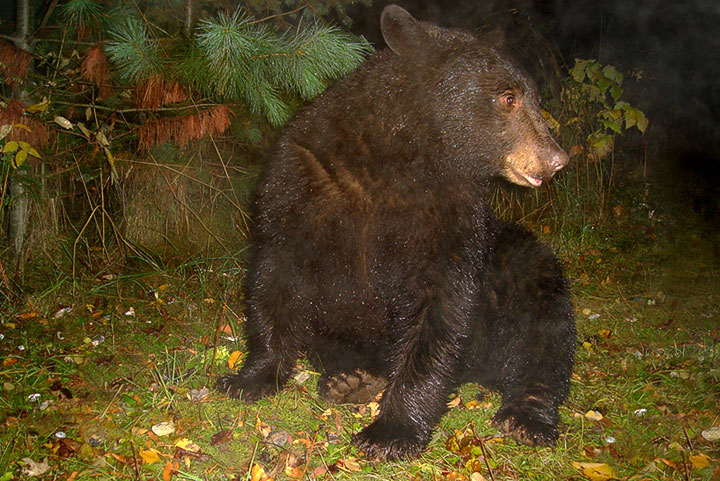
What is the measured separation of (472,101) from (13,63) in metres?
2.92

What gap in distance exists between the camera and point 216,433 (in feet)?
9.15

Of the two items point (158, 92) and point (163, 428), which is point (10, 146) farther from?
point (163, 428)

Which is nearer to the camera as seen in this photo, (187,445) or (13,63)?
(187,445)

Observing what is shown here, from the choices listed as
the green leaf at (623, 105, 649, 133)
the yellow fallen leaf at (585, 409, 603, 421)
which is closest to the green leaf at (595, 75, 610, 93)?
the green leaf at (623, 105, 649, 133)

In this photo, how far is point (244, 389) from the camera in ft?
10.1

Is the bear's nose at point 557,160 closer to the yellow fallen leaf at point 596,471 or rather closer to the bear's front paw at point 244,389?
the yellow fallen leaf at point 596,471

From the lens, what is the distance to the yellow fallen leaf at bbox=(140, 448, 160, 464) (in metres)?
2.54

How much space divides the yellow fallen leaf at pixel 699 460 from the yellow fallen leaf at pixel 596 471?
0.37 m

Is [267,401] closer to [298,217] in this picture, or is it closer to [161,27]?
[298,217]

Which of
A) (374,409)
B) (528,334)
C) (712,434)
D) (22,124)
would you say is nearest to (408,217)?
(528,334)

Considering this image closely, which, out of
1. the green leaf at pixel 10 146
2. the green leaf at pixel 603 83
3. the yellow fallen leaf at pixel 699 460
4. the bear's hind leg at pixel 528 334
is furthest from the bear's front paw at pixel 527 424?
the green leaf at pixel 603 83

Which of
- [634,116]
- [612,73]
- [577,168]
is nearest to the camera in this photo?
[634,116]

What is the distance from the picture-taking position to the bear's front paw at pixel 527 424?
2848 mm

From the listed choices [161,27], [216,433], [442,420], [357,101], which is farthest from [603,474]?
[161,27]
